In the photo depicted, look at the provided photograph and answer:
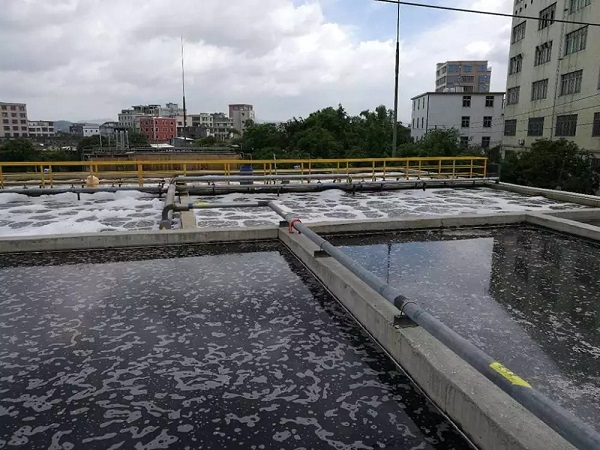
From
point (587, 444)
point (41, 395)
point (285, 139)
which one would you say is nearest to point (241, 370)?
point (41, 395)

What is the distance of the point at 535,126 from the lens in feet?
109

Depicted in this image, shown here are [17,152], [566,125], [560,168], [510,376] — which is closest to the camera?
[510,376]

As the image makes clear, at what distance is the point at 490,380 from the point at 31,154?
62.2 metres

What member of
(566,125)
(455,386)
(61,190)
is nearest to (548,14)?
(566,125)

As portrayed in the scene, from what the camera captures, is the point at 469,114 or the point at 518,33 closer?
the point at 518,33

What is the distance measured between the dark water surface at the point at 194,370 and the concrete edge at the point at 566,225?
229 inches

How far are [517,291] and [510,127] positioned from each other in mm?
35573

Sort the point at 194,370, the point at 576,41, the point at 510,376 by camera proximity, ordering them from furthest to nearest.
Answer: the point at 576,41
the point at 194,370
the point at 510,376

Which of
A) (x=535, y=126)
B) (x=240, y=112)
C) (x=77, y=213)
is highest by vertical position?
(x=240, y=112)

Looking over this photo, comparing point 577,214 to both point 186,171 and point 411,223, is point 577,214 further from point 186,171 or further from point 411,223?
point 186,171

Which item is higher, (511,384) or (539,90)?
(539,90)

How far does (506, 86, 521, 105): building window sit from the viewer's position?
1428 inches

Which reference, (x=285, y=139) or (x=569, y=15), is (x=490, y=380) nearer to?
(x=569, y=15)

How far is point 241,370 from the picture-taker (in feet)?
12.3
